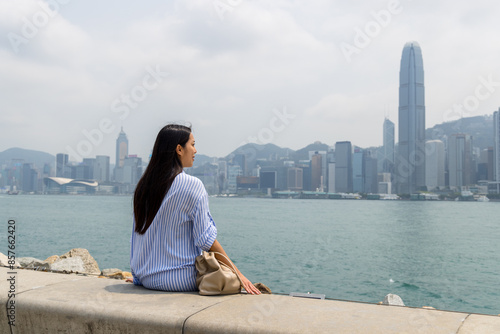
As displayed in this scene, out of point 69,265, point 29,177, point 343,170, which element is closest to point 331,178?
point 343,170

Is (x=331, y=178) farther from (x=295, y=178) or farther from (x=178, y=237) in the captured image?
(x=178, y=237)

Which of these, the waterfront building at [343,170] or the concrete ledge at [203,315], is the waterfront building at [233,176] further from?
the concrete ledge at [203,315]

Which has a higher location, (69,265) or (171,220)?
(171,220)

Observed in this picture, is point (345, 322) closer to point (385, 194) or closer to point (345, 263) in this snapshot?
point (345, 263)

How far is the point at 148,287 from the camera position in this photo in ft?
9.57

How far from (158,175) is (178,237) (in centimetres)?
43

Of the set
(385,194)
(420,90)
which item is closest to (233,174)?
(385,194)

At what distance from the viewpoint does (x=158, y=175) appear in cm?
296

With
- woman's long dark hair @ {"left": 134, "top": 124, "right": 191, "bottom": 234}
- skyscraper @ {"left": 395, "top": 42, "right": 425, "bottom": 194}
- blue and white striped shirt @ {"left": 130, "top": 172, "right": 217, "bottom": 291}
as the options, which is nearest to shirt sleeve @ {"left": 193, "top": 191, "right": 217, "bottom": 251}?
blue and white striped shirt @ {"left": 130, "top": 172, "right": 217, "bottom": 291}

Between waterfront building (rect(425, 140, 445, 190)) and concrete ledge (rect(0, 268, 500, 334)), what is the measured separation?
9447 centimetres

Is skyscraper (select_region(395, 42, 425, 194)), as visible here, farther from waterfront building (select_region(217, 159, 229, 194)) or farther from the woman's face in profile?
the woman's face in profile

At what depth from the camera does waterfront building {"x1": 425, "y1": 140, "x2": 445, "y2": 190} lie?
3561 inches

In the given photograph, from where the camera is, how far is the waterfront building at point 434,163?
297 feet

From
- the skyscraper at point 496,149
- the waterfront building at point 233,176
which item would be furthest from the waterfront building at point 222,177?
the skyscraper at point 496,149
